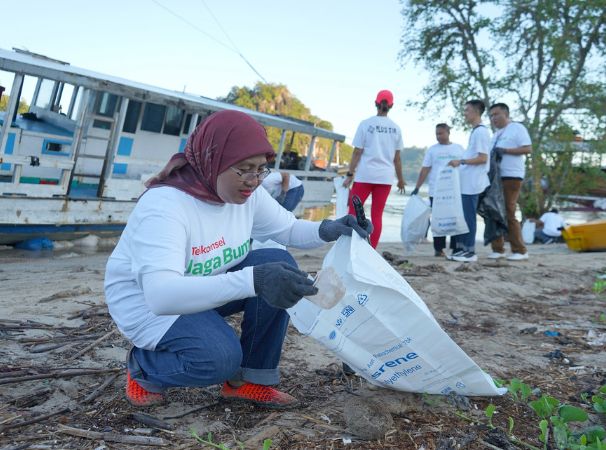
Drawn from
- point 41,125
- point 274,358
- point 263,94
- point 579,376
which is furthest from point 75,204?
point 263,94

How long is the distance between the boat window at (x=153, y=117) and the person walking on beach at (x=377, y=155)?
18.8 feet

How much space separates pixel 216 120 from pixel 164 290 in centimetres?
67

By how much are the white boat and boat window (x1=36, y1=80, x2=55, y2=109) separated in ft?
0.06

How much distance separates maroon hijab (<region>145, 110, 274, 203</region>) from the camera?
204cm

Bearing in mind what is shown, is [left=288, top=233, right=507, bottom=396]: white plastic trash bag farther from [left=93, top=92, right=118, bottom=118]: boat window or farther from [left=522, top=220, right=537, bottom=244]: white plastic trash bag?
[left=522, top=220, right=537, bottom=244]: white plastic trash bag

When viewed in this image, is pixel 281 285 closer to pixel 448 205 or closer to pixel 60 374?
pixel 60 374

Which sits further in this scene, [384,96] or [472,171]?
[472,171]

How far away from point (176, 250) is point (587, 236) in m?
9.30

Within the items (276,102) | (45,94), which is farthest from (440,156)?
(276,102)

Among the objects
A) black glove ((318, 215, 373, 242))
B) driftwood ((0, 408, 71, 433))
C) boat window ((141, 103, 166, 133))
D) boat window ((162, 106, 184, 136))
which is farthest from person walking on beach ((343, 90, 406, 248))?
boat window ((162, 106, 184, 136))

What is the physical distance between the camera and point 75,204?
8711mm

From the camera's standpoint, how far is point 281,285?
184 centimetres

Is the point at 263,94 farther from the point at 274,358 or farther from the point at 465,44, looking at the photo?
the point at 274,358

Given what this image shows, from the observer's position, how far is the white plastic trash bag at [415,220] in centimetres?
711
